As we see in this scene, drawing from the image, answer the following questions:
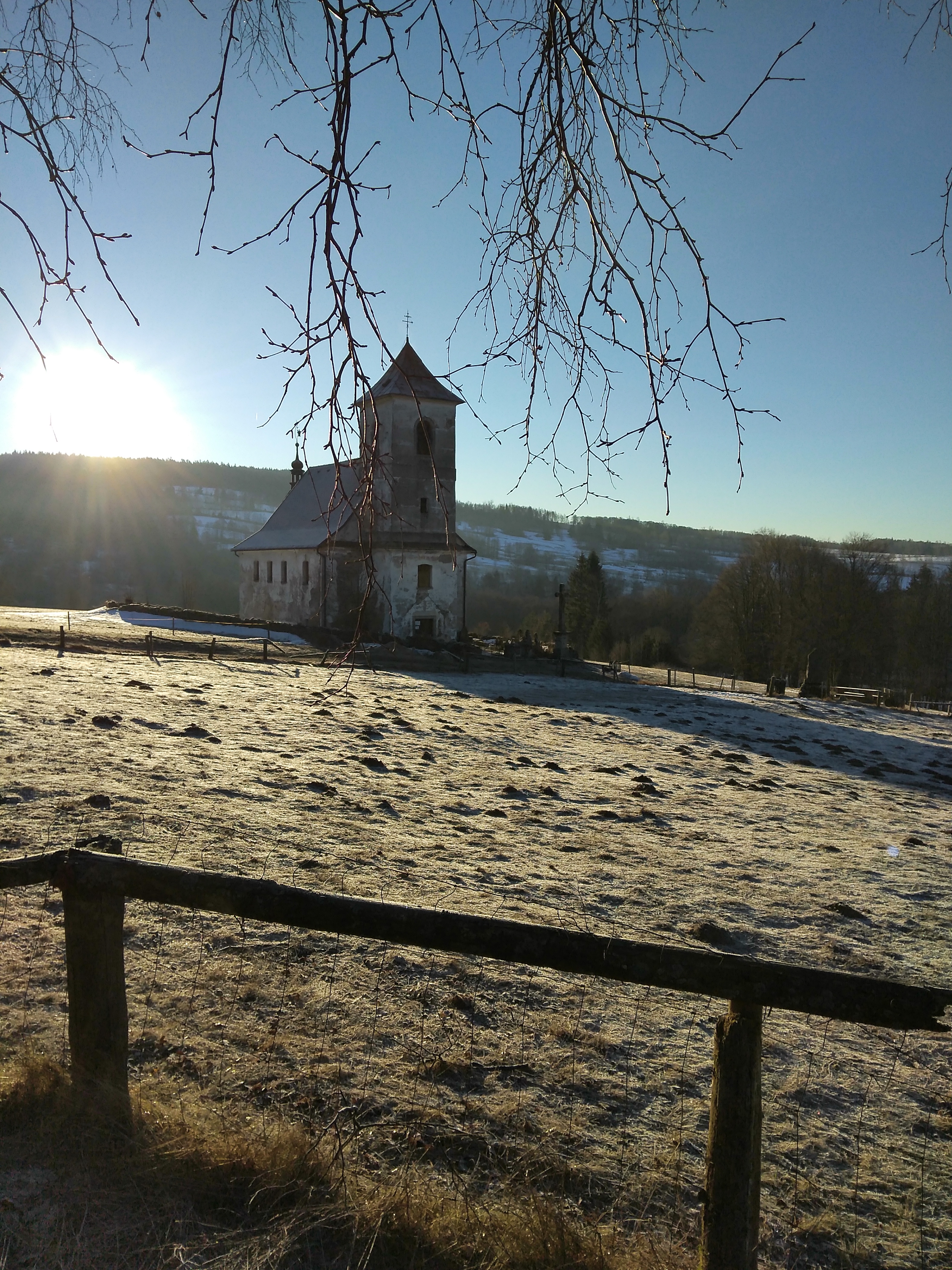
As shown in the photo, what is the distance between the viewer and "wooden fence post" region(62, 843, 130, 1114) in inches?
120

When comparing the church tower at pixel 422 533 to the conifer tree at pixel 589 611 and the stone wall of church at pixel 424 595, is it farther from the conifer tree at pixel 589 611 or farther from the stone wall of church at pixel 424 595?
the conifer tree at pixel 589 611

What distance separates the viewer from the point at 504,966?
5191 millimetres

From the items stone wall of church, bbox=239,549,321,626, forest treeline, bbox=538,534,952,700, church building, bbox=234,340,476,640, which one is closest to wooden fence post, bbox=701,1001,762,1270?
church building, bbox=234,340,476,640

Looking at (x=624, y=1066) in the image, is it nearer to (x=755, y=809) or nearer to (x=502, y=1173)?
(x=502, y=1173)

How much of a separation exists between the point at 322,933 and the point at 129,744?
17.2ft

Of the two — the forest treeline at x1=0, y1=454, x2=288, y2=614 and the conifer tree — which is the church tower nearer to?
the forest treeline at x1=0, y1=454, x2=288, y2=614

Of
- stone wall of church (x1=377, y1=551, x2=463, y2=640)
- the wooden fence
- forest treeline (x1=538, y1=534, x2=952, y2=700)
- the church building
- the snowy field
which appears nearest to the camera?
the wooden fence

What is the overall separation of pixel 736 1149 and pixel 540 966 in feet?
2.45

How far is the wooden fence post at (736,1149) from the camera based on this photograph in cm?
249

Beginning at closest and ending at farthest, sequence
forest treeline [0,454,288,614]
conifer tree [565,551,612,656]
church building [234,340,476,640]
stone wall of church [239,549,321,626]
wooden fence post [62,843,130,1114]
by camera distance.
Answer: wooden fence post [62,843,130,1114] → church building [234,340,476,640] → stone wall of church [239,549,321,626] → conifer tree [565,551,612,656] → forest treeline [0,454,288,614]

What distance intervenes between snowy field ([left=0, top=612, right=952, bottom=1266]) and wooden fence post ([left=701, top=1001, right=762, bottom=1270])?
54 centimetres

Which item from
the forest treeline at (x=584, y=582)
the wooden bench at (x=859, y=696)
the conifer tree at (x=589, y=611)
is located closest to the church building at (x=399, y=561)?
the forest treeline at (x=584, y=582)

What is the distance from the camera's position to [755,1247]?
98.2 inches

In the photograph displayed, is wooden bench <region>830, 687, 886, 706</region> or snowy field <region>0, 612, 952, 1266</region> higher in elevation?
snowy field <region>0, 612, 952, 1266</region>
